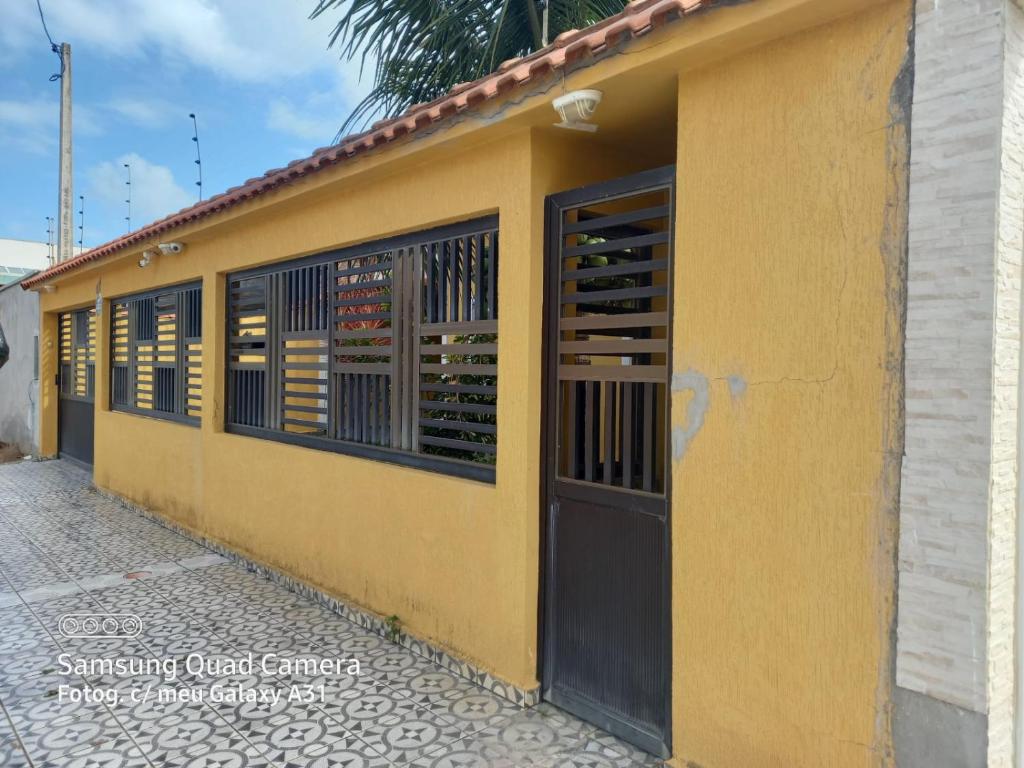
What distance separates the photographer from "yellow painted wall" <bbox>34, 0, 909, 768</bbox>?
8.38 feet

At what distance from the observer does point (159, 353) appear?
8883mm

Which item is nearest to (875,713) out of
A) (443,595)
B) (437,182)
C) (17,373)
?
(443,595)

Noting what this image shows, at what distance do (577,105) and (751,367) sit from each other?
1504 millimetres

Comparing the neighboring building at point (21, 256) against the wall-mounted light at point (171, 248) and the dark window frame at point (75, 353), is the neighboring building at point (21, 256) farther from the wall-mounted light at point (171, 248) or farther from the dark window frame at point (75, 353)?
the wall-mounted light at point (171, 248)

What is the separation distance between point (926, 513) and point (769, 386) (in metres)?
0.74

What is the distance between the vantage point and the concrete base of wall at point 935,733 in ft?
7.37

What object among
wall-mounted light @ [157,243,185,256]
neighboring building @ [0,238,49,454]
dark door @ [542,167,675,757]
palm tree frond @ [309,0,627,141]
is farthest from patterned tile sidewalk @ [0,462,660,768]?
neighboring building @ [0,238,49,454]

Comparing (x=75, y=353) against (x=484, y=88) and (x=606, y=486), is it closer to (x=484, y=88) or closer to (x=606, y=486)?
(x=484, y=88)

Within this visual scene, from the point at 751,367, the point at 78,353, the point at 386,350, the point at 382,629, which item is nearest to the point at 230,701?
the point at 382,629

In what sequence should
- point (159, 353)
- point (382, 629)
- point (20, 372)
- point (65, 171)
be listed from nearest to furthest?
point (382, 629)
point (159, 353)
point (20, 372)
point (65, 171)

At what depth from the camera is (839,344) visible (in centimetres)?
263

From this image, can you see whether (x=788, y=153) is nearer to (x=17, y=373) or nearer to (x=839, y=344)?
(x=839, y=344)

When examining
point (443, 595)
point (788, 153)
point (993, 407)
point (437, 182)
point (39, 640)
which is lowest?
point (39, 640)

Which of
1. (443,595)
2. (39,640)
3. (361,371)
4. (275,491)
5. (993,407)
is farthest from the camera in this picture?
(275,491)
